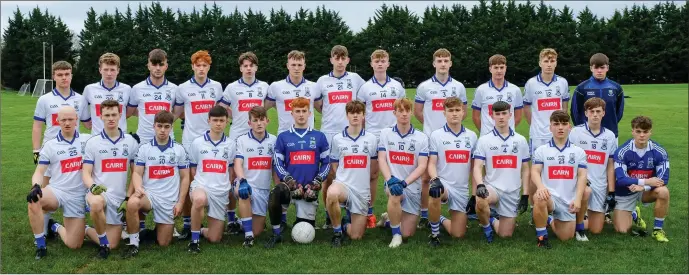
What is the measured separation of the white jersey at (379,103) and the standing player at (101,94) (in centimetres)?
280

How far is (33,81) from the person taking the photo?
143 ft

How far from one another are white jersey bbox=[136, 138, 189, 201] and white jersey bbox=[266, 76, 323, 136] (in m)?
1.50

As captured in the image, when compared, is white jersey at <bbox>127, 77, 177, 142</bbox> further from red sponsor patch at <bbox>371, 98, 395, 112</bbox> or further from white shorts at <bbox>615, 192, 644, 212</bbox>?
white shorts at <bbox>615, 192, 644, 212</bbox>

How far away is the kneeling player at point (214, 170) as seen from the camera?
580 cm

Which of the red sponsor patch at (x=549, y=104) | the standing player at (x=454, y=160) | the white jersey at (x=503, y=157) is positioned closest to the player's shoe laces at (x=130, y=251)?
the standing player at (x=454, y=160)

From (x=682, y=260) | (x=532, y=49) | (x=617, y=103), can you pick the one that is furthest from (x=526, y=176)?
(x=532, y=49)

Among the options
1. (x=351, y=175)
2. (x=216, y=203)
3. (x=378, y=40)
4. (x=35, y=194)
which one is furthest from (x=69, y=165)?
(x=378, y=40)

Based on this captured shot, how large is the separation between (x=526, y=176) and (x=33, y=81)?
150 feet

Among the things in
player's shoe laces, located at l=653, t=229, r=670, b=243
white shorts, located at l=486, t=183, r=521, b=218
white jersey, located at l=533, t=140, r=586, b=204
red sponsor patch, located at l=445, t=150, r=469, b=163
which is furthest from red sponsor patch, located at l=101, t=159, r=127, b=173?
player's shoe laces, located at l=653, t=229, r=670, b=243

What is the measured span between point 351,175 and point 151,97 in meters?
2.51

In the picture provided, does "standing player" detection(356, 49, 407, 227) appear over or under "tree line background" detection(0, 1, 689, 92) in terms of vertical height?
under

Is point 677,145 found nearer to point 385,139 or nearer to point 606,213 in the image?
point 606,213

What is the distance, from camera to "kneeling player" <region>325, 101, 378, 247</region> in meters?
5.91

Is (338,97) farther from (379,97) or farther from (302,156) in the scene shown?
(302,156)
